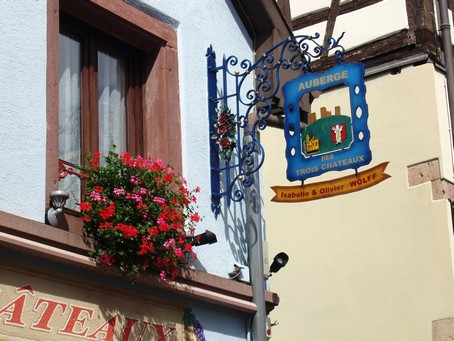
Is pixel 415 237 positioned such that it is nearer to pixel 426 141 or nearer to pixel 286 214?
pixel 426 141

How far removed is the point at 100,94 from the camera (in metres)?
7.97

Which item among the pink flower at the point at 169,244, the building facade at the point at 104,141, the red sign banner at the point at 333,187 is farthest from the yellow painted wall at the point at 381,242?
the pink flower at the point at 169,244

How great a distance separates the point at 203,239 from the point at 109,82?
1476 millimetres

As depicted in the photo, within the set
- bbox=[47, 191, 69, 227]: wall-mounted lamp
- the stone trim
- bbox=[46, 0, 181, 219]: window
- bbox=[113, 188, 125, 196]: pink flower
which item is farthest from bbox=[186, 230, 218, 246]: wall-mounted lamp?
Answer: the stone trim

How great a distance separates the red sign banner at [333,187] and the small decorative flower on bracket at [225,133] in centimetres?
359

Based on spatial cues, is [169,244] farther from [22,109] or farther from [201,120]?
[201,120]

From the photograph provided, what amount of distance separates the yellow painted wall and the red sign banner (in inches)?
5.1

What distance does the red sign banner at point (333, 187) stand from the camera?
1238 centimetres

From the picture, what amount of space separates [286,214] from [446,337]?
10.3ft

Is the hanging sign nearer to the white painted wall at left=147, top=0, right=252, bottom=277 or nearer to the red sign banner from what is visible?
the white painted wall at left=147, top=0, right=252, bottom=277

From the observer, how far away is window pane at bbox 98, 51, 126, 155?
791 cm

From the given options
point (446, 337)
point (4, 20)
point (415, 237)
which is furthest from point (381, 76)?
point (4, 20)

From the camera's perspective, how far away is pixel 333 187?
12.5 m

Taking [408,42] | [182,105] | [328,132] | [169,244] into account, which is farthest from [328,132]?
[408,42]
